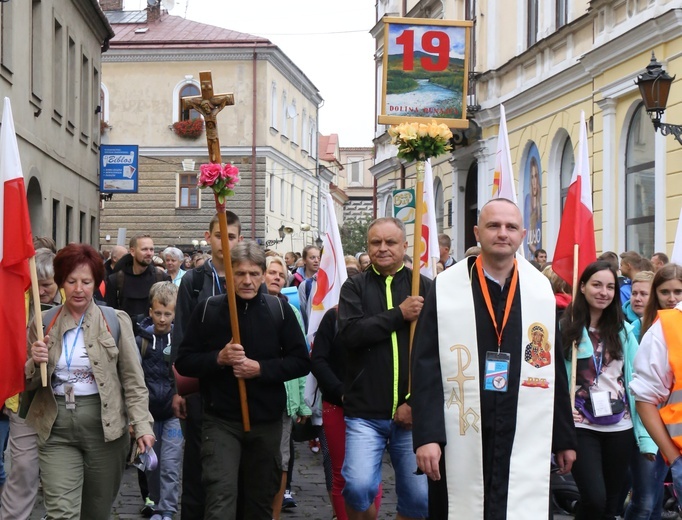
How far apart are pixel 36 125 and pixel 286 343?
56.2 ft

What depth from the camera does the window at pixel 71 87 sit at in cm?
2711

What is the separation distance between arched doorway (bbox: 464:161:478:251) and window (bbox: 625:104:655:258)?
11.3m

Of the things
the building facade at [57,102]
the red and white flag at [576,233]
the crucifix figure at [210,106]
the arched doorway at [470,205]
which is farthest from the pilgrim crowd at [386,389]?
the arched doorway at [470,205]

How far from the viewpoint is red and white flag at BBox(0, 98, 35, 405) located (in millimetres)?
6328

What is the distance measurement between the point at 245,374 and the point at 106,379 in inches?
30.2

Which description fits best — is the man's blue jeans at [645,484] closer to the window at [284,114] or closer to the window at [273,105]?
the window at [273,105]

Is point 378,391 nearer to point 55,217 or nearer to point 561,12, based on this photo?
point 561,12

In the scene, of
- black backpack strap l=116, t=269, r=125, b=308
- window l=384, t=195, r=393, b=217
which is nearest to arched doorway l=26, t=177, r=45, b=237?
black backpack strap l=116, t=269, r=125, b=308

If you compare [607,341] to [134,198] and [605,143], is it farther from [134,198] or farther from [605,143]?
[134,198]

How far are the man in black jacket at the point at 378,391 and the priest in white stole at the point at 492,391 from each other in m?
1.02

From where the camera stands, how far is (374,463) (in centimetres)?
653

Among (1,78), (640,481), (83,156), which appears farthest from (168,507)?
(83,156)

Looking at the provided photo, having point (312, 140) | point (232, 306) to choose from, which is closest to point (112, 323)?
point (232, 306)

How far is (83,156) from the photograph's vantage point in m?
29.3
